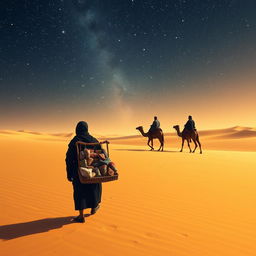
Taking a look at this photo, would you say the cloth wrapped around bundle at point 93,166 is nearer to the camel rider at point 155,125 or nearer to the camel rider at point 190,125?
the camel rider at point 190,125

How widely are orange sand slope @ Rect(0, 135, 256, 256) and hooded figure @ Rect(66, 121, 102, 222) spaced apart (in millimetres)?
285

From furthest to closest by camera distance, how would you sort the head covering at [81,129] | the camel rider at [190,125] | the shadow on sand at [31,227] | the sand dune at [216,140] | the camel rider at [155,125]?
the sand dune at [216,140], the camel rider at [155,125], the camel rider at [190,125], the head covering at [81,129], the shadow on sand at [31,227]

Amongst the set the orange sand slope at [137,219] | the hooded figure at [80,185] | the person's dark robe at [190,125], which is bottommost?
the orange sand slope at [137,219]

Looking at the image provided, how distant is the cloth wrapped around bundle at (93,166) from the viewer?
426 centimetres

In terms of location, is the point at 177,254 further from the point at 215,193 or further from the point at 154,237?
the point at 215,193

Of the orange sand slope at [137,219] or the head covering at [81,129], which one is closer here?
the orange sand slope at [137,219]

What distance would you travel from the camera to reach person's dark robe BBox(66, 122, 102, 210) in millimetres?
4508

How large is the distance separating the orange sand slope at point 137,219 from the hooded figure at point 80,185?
0.94ft

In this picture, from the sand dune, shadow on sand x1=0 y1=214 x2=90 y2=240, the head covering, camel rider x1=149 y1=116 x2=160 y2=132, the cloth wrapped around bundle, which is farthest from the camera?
the sand dune

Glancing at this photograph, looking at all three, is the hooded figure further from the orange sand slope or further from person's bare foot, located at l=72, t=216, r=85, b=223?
the orange sand slope

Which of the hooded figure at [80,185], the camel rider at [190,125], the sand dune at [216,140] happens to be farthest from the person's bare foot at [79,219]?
the sand dune at [216,140]

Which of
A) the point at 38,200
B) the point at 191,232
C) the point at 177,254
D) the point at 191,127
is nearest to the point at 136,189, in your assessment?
the point at 38,200

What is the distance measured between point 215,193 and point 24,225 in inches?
170

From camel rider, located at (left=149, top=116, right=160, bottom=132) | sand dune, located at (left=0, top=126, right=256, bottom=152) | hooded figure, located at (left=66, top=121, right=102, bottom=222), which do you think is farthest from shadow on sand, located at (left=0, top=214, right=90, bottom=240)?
sand dune, located at (left=0, top=126, right=256, bottom=152)
